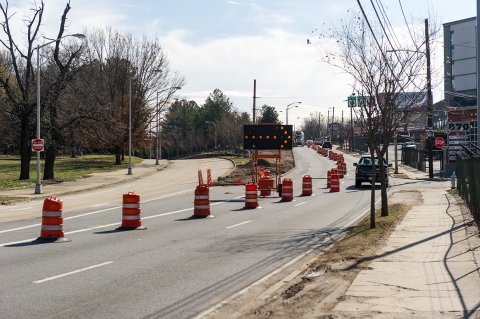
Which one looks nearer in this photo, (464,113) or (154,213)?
(154,213)

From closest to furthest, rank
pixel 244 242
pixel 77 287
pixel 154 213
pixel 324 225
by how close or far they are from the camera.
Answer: pixel 77 287, pixel 244 242, pixel 324 225, pixel 154 213

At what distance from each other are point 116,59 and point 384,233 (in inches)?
2400

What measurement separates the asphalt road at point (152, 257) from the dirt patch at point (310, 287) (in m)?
0.43

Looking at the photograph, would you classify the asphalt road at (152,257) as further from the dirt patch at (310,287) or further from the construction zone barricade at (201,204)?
the construction zone barricade at (201,204)

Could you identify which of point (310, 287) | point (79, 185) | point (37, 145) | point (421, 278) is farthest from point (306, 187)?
point (310, 287)

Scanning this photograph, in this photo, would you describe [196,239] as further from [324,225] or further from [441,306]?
[441,306]

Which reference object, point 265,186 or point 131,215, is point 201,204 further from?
point 265,186


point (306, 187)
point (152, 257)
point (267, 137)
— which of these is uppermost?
point (267, 137)

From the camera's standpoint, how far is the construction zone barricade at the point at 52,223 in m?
15.7

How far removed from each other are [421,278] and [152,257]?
5566mm

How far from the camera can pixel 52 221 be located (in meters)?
15.9

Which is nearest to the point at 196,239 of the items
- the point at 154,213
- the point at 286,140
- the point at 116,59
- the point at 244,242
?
the point at 244,242

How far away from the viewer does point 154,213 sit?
79.6 feet

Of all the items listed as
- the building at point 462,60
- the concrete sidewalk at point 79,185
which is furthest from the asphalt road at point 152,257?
the building at point 462,60
